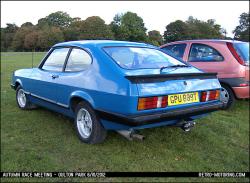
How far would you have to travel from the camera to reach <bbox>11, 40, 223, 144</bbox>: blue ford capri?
11.1 ft

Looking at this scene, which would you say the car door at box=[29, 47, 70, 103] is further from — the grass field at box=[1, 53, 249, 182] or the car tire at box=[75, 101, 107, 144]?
the car tire at box=[75, 101, 107, 144]

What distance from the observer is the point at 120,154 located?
150 inches

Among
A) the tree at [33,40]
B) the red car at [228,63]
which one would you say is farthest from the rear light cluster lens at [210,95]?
the tree at [33,40]

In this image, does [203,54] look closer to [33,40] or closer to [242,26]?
[33,40]

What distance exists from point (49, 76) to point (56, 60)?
0.31 meters

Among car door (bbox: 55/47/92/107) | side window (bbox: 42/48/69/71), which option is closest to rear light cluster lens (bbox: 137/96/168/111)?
car door (bbox: 55/47/92/107)

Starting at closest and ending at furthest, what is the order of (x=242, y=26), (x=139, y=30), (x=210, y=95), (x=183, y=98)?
(x=183, y=98), (x=210, y=95), (x=139, y=30), (x=242, y=26)

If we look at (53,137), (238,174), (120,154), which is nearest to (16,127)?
(53,137)

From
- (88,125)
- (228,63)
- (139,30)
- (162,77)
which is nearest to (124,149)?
(88,125)

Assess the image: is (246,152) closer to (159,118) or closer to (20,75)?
(159,118)

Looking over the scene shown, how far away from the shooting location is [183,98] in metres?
3.73

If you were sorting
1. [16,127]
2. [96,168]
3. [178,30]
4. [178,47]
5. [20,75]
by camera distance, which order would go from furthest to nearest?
[178,30], [178,47], [20,75], [16,127], [96,168]

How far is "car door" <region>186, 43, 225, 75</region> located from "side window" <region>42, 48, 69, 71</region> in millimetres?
3302

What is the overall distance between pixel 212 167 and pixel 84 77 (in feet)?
6.56
